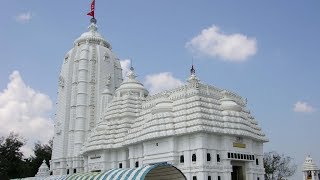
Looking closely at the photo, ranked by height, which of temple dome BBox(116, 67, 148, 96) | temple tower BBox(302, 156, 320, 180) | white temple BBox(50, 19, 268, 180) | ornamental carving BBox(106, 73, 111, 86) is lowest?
temple tower BBox(302, 156, 320, 180)

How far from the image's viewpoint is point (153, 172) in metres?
35.2

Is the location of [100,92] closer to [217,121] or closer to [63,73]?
[63,73]

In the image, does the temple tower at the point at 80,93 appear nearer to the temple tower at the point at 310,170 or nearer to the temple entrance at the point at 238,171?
the temple entrance at the point at 238,171

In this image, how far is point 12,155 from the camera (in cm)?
7669

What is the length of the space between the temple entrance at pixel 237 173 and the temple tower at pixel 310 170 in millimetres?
19009

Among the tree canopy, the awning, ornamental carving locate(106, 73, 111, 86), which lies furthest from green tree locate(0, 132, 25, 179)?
Answer: the awning

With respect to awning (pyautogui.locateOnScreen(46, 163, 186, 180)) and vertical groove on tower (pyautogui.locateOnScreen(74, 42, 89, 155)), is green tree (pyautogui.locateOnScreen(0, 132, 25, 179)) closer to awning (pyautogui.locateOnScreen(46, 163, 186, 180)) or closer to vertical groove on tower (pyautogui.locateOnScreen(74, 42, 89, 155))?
vertical groove on tower (pyautogui.locateOnScreen(74, 42, 89, 155))

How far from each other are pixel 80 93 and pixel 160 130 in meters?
28.1

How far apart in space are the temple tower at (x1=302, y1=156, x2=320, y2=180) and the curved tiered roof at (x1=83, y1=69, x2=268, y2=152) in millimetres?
15247

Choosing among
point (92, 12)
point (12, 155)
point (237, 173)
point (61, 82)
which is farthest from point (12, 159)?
point (237, 173)

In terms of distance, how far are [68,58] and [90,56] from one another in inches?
210

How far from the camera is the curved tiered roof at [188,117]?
151 ft

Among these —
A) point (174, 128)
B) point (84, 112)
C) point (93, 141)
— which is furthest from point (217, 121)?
point (84, 112)

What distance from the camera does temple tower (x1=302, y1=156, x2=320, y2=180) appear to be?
204 feet
